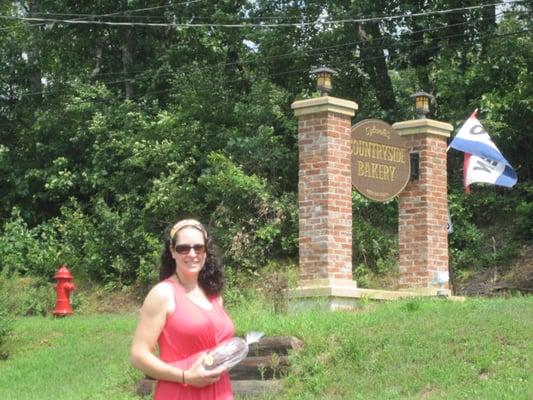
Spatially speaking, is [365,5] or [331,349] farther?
[365,5]

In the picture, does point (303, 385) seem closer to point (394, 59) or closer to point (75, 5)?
point (394, 59)

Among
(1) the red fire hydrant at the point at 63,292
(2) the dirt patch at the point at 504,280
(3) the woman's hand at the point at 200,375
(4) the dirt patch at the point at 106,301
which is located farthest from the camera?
(4) the dirt patch at the point at 106,301

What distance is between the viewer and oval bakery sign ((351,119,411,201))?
1391cm

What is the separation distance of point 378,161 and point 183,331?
33.2 ft

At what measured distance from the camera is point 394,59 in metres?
22.6

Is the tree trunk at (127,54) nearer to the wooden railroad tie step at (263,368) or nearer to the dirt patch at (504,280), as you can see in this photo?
the dirt patch at (504,280)

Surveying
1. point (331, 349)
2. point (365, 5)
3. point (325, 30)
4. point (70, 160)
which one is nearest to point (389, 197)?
point (331, 349)

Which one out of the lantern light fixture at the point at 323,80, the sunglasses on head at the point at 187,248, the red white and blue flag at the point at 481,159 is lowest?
the sunglasses on head at the point at 187,248

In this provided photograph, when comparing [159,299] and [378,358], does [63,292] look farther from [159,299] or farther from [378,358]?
[159,299]

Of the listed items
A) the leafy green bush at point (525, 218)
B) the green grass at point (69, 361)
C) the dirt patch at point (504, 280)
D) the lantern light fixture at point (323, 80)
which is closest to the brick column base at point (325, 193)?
the lantern light fixture at point (323, 80)

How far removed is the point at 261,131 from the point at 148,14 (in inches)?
245

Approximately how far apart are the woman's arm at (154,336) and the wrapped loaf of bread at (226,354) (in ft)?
0.17

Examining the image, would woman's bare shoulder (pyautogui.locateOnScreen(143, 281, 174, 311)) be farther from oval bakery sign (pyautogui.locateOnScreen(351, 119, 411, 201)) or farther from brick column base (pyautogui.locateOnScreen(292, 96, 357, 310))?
oval bakery sign (pyautogui.locateOnScreen(351, 119, 411, 201))

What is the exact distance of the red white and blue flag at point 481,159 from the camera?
15.0m
